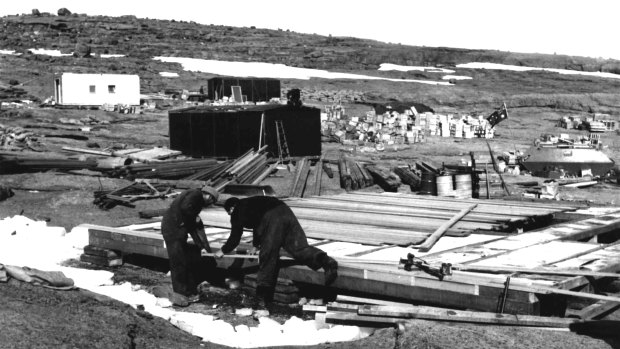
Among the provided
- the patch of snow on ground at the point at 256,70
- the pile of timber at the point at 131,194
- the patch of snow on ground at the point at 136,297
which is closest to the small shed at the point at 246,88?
the patch of snow on ground at the point at 256,70

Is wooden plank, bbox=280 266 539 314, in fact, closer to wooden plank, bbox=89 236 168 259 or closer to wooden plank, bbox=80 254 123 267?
wooden plank, bbox=89 236 168 259

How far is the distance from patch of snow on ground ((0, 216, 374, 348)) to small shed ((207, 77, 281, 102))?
29.9 meters

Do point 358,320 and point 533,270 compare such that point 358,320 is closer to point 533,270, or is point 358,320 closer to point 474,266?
point 474,266

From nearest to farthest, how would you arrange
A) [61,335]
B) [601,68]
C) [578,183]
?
[61,335]
[578,183]
[601,68]

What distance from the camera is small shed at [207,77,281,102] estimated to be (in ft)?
144

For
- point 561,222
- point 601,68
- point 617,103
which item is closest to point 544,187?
point 561,222

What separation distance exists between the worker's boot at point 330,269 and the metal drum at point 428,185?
8796 millimetres

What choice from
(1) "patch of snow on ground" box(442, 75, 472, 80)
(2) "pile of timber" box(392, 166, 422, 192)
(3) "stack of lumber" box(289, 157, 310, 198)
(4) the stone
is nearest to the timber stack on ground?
(3) "stack of lumber" box(289, 157, 310, 198)

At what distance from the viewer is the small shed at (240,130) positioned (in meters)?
24.8

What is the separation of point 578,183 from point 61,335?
2013cm

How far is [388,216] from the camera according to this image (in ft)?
43.5

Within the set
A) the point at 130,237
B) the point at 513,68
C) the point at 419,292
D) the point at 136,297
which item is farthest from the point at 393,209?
the point at 513,68

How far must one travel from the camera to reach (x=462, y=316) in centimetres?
770

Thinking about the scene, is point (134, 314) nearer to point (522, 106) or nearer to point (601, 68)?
point (522, 106)
